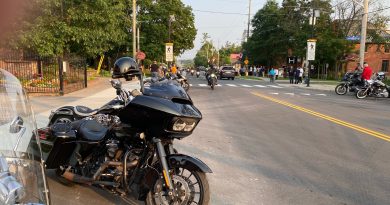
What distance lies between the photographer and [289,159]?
655 cm

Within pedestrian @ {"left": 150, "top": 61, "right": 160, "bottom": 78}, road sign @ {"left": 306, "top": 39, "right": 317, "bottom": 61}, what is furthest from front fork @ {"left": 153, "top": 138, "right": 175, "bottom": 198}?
road sign @ {"left": 306, "top": 39, "right": 317, "bottom": 61}

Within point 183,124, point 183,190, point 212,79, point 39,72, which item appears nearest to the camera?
point 183,124

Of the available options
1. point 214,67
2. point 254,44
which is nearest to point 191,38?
point 254,44

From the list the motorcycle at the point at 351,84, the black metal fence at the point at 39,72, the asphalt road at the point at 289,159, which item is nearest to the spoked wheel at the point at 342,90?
the motorcycle at the point at 351,84

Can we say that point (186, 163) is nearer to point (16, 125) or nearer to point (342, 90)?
point (16, 125)

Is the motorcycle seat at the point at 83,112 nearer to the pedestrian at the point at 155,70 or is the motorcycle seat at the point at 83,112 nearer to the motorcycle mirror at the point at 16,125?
the pedestrian at the point at 155,70

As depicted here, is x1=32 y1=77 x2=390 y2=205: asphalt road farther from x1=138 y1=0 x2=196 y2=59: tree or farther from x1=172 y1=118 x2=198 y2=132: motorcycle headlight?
x1=138 y1=0 x2=196 y2=59: tree

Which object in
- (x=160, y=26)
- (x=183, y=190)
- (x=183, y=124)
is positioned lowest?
(x=183, y=190)

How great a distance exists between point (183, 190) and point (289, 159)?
10.5ft

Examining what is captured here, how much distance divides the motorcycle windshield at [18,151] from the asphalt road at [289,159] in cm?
218

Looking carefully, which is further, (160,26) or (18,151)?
(160,26)

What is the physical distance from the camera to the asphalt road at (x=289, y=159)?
15.7ft

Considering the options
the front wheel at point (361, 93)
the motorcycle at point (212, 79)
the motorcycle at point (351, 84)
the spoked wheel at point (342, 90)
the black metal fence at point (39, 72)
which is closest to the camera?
the black metal fence at point (39, 72)

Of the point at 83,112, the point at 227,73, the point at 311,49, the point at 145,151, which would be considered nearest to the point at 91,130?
the point at 145,151
